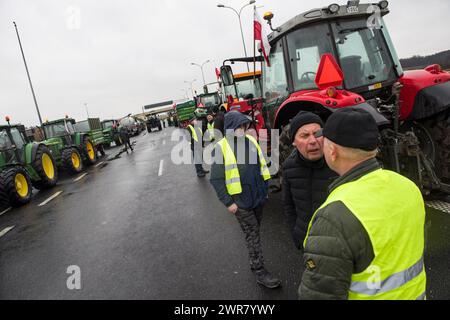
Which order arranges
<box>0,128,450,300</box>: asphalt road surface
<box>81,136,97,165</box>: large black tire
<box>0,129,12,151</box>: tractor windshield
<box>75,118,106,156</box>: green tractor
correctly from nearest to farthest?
<box>0,128,450,300</box>: asphalt road surface, <box>0,129,12,151</box>: tractor windshield, <box>81,136,97,165</box>: large black tire, <box>75,118,106,156</box>: green tractor

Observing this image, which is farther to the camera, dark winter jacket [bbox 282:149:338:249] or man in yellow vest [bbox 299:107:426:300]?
dark winter jacket [bbox 282:149:338:249]

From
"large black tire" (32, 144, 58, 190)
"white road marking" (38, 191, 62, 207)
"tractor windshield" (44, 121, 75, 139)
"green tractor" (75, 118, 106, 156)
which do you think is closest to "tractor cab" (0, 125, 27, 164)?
"large black tire" (32, 144, 58, 190)

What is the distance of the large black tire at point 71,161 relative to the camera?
12578mm

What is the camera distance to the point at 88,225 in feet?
20.1

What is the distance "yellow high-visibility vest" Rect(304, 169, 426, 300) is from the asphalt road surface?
0.98m

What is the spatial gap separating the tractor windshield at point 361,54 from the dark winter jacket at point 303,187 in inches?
86.7

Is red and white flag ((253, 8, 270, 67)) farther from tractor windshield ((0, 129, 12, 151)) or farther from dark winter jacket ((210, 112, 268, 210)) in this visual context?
tractor windshield ((0, 129, 12, 151))

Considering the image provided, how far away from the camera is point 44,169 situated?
1046cm

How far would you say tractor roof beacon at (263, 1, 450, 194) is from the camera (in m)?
3.88

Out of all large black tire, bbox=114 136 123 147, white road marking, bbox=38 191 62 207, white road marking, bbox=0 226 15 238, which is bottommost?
white road marking, bbox=0 226 15 238

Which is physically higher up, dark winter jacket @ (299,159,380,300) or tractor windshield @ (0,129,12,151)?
tractor windshield @ (0,129,12,151)

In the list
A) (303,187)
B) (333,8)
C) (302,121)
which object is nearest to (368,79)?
(333,8)
